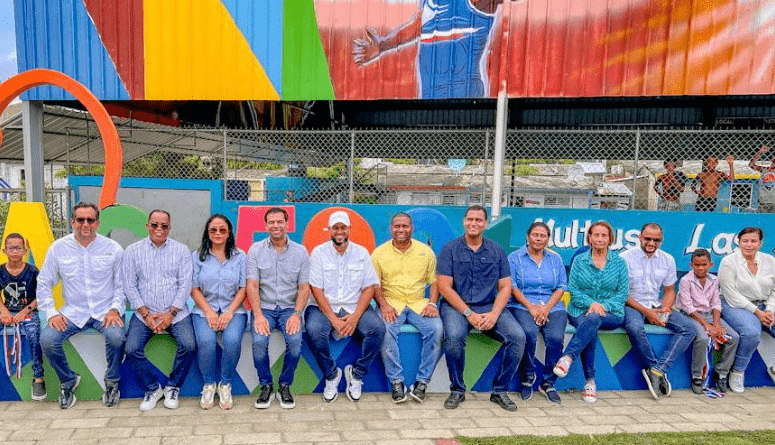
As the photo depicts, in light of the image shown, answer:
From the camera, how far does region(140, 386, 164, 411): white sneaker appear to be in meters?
3.61

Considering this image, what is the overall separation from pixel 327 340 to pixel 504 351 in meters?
1.42

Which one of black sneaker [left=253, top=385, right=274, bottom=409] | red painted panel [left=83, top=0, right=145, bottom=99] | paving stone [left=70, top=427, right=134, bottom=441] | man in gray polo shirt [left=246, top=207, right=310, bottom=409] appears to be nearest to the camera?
paving stone [left=70, top=427, right=134, bottom=441]

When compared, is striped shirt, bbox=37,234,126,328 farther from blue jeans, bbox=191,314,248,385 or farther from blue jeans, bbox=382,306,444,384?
blue jeans, bbox=382,306,444,384

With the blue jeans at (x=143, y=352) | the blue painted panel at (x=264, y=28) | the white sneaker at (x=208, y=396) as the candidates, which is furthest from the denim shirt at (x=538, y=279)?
the blue painted panel at (x=264, y=28)

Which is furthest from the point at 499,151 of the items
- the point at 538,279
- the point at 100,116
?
the point at 100,116

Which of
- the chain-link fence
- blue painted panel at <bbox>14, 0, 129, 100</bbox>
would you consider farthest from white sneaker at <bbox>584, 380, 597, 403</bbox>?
the chain-link fence

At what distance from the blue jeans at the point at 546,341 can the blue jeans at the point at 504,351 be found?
0.11 m

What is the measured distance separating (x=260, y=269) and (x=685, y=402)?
12.1ft

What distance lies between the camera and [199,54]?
744cm

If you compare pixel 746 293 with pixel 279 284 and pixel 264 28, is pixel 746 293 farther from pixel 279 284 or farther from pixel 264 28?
pixel 264 28

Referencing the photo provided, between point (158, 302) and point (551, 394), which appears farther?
point (551, 394)

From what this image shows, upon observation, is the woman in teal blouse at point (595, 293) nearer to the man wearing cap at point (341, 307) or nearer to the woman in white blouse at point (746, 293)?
the woman in white blouse at point (746, 293)

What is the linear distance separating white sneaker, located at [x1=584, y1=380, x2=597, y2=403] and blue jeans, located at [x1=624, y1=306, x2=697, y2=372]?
1.71 feet

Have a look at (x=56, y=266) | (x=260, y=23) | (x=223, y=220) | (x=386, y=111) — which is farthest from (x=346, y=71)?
(x=386, y=111)
